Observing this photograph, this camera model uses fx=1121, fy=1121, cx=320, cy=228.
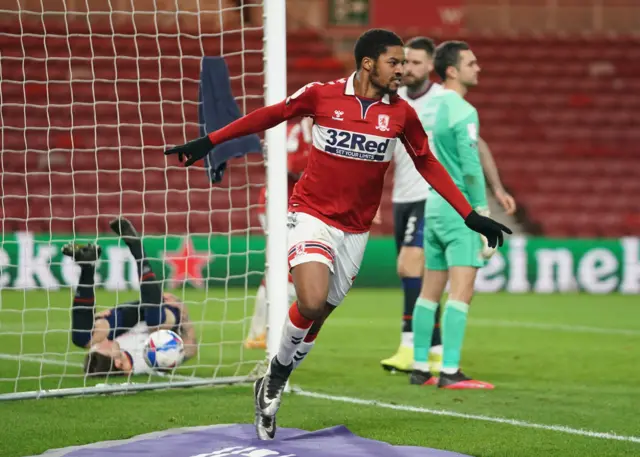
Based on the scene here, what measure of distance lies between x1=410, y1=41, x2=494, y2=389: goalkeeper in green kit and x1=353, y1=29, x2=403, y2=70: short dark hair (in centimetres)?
154

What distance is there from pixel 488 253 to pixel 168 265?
25.8 feet

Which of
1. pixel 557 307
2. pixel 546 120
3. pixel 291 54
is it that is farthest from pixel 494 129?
pixel 557 307

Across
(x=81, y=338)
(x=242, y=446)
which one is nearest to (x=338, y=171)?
(x=242, y=446)

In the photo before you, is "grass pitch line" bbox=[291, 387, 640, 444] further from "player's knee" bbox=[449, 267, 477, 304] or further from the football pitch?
"player's knee" bbox=[449, 267, 477, 304]

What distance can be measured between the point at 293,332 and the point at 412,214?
280cm

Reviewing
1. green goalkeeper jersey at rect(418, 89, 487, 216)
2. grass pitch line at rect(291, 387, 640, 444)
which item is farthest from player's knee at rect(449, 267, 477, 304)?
grass pitch line at rect(291, 387, 640, 444)

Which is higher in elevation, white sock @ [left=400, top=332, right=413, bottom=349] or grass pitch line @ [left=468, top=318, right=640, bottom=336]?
white sock @ [left=400, top=332, right=413, bottom=349]

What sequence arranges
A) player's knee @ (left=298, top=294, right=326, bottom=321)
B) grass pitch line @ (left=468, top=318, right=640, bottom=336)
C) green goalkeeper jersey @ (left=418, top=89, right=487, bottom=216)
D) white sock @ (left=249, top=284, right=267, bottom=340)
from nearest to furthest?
1. player's knee @ (left=298, top=294, right=326, bottom=321)
2. green goalkeeper jersey @ (left=418, top=89, right=487, bottom=216)
3. white sock @ (left=249, top=284, right=267, bottom=340)
4. grass pitch line @ (left=468, top=318, right=640, bottom=336)

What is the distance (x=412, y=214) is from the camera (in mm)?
7555

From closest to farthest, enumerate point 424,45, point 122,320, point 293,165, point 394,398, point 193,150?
point 193,150 < point 394,398 < point 122,320 < point 424,45 < point 293,165

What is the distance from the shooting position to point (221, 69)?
6570 millimetres

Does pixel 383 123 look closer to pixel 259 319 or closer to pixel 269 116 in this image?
pixel 269 116

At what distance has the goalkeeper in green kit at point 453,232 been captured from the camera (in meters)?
6.45

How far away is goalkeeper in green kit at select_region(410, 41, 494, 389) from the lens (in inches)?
254
